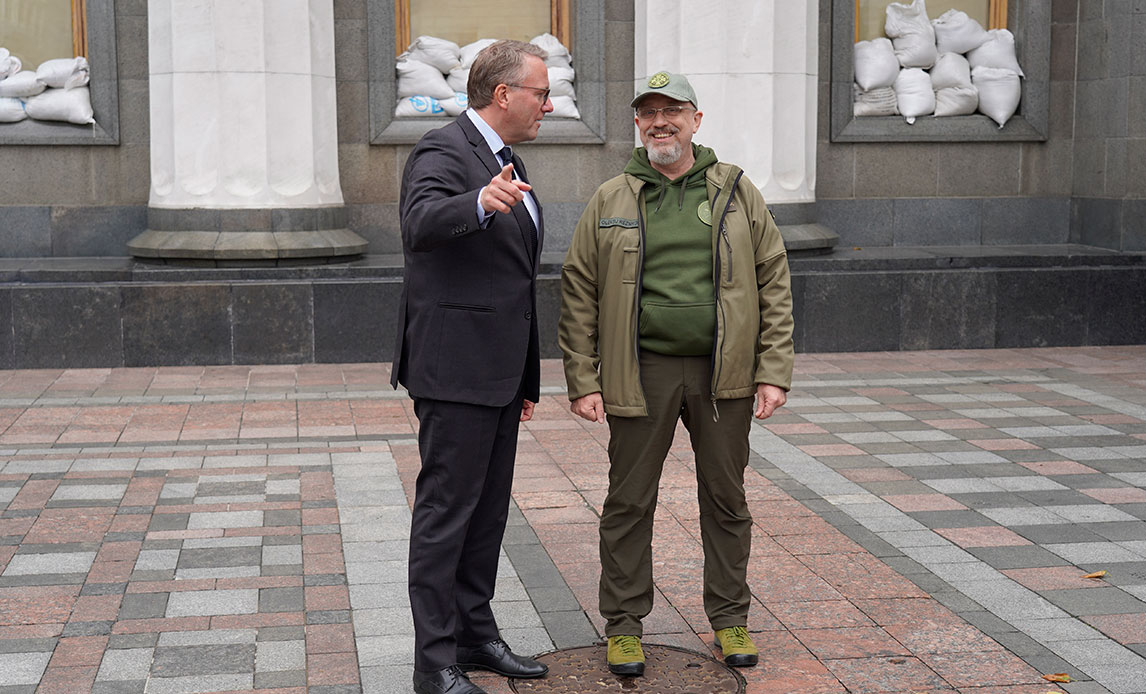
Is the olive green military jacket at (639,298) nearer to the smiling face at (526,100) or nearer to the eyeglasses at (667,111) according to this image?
the eyeglasses at (667,111)

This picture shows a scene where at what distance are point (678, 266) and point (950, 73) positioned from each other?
8.91 metres

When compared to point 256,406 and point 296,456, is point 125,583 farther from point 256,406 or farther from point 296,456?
point 256,406

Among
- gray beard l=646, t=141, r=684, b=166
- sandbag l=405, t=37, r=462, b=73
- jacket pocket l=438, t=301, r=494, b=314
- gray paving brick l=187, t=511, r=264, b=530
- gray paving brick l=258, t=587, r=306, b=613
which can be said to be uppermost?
sandbag l=405, t=37, r=462, b=73

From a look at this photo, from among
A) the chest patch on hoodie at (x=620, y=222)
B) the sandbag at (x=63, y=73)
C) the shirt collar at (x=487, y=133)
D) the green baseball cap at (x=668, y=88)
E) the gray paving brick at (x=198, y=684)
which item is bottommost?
the gray paving brick at (x=198, y=684)

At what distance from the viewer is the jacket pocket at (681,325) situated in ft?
14.8

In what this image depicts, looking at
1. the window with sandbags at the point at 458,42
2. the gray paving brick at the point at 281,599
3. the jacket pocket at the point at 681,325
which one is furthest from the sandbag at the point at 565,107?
the jacket pocket at the point at 681,325

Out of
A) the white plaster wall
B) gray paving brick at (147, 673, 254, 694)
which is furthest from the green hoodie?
the white plaster wall

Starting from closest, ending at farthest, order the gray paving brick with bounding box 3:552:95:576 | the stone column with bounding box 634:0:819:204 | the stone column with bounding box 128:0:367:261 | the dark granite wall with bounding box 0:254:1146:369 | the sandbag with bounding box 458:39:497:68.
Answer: the gray paving brick with bounding box 3:552:95:576 → the dark granite wall with bounding box 0:254:1146:369 → the stone column with bounding box 128:0:367:261 → the stone column with bounding box 634:0:819:204 → the sandbag with bounding box 458:39:497:68

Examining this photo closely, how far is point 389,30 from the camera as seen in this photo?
1177 cm

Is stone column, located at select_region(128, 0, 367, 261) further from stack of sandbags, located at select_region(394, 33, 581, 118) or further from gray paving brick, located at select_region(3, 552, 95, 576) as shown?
gray paving brick, located at select_region(3, 552, 95, 576)

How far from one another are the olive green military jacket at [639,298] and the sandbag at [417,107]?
7.41 metres

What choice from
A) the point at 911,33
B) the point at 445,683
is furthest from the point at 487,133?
the point at 911,33

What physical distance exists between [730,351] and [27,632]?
258 cm

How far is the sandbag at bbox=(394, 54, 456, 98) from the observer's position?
1179cm
